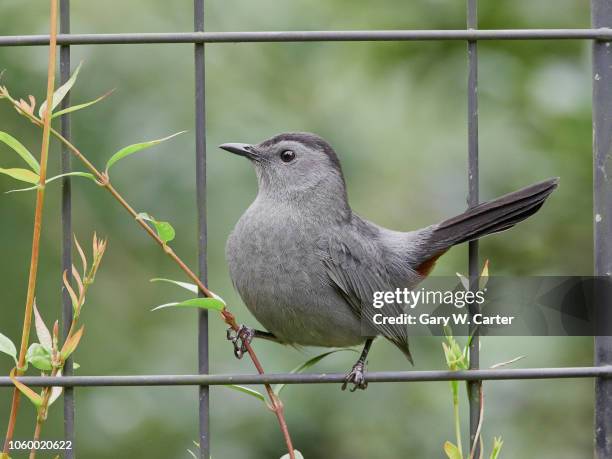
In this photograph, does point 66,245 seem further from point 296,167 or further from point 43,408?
point 296,167

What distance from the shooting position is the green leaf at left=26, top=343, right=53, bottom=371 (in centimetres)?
226

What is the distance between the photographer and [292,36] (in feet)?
7.37

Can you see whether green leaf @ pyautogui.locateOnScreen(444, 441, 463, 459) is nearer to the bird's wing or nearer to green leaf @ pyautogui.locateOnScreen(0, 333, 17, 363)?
the bird's wing

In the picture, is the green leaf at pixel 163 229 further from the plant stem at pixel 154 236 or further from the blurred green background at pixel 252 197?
the blurred green background at pixel 252 197

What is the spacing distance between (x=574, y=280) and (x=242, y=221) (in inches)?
35.5

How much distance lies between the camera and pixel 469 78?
2.29 meters

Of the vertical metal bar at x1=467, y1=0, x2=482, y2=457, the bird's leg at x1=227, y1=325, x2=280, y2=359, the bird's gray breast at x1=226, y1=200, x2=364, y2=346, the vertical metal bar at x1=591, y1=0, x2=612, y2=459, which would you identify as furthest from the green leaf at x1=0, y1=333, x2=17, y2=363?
the vertical metal bar at x1=591, y1=0, x2=612, y2=459

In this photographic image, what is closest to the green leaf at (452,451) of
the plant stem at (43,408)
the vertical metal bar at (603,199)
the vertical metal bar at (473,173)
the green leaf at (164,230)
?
the vertical metal bar at (473,173)

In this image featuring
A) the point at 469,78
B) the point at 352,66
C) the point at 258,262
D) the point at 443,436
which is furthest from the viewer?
the point at 352,66

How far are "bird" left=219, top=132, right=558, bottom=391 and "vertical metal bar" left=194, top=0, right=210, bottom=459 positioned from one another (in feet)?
1.01

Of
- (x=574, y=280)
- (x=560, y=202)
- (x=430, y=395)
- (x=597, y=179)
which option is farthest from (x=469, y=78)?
(x=430, y=395)

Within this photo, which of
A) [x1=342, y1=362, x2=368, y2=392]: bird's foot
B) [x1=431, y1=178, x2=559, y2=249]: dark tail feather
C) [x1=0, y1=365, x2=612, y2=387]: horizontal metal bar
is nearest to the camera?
[x1=0, y1=365, x2=612, y2=387]: horizontal metal bar

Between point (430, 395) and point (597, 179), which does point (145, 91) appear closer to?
point (430, 395)

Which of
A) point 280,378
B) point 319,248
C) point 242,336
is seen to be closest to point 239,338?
point 242,336
